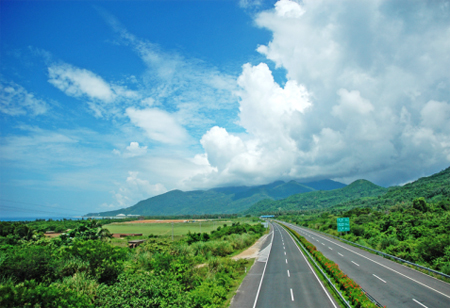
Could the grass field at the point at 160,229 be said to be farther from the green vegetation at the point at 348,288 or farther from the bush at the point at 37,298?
the bush at the point at 37,298

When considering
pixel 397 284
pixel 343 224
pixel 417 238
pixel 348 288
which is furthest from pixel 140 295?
pixel 343 224

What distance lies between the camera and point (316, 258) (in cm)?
3297

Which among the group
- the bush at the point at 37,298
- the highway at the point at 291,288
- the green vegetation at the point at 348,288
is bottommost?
the highway at the point at 291,288

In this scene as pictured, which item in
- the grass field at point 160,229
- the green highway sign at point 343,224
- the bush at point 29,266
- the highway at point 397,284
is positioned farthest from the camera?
the grass field at point 160,229

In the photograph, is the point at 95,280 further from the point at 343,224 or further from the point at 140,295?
the point at 343,224

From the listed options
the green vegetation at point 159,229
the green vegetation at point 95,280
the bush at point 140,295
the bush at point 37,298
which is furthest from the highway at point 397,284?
the green vegetation at point 159,229

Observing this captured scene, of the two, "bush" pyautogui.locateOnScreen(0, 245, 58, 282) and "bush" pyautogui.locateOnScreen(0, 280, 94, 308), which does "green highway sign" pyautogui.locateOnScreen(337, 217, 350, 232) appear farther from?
"bush" pyautogui.locateOnScreen(0, 280, 94, 308)

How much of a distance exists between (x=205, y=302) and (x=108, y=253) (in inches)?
284

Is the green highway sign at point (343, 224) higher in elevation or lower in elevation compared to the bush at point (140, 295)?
lower

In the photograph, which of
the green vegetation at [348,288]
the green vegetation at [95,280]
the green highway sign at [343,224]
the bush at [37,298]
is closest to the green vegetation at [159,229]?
the green highway sign at [343,224]

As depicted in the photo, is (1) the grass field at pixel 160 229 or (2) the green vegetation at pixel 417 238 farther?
(1) the grass field at pixel 160 229

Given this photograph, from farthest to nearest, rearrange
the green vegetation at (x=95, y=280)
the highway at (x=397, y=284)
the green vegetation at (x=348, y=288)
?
the highway at (x=397, y=284)
the green vegetation at (x=348, y=288)
the green vegetation at (x=95, y=280)

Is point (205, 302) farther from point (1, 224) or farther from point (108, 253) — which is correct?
point (1, 224)

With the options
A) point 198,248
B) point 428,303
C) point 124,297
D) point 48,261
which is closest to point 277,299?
point 428,303
